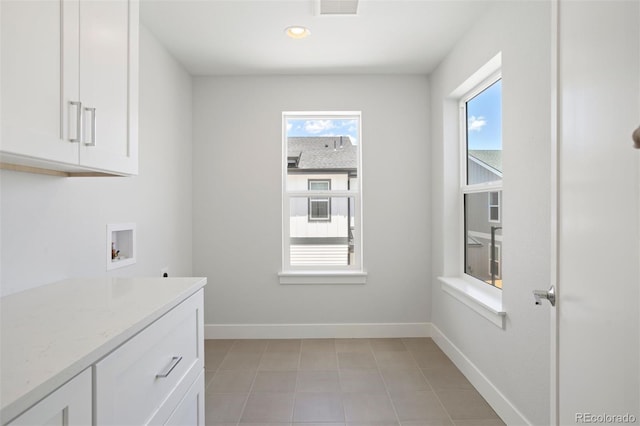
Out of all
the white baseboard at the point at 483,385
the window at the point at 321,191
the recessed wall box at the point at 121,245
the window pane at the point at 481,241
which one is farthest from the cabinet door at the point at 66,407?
the window at the point at 321,191

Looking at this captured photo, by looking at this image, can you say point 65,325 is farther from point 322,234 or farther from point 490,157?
point 322,234

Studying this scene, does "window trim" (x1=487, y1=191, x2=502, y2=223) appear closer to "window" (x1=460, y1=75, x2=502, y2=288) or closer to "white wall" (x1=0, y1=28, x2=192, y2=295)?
"window" (x1=460, y1=75, x2=502, y2=288)

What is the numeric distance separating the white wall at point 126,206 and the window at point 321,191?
0.95 meters

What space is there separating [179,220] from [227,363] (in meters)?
1.23

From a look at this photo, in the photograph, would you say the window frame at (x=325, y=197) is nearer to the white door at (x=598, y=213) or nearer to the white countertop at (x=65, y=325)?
the white countertop at (x=65, y=325)

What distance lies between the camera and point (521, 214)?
1.91m

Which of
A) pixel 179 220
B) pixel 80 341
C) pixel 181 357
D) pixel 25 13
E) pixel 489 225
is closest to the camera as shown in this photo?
pixel 80 341

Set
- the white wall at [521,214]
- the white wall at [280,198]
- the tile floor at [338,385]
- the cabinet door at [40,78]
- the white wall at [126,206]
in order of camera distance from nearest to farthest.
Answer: the cabinet door at [40,78], the white wall at [126,206], the white wall at [521,214], the tile floor at [338,385], the white wall at [280,198]

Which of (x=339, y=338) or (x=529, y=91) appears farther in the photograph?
(x=339, y=338)

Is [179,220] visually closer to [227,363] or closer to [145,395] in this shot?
[227,363]

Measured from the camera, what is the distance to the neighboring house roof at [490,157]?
7.97 feet

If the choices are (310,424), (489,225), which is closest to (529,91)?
(489,225)

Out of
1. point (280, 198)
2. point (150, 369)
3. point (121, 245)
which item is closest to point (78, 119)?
point (150, 369)

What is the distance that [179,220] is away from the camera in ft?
10.2
